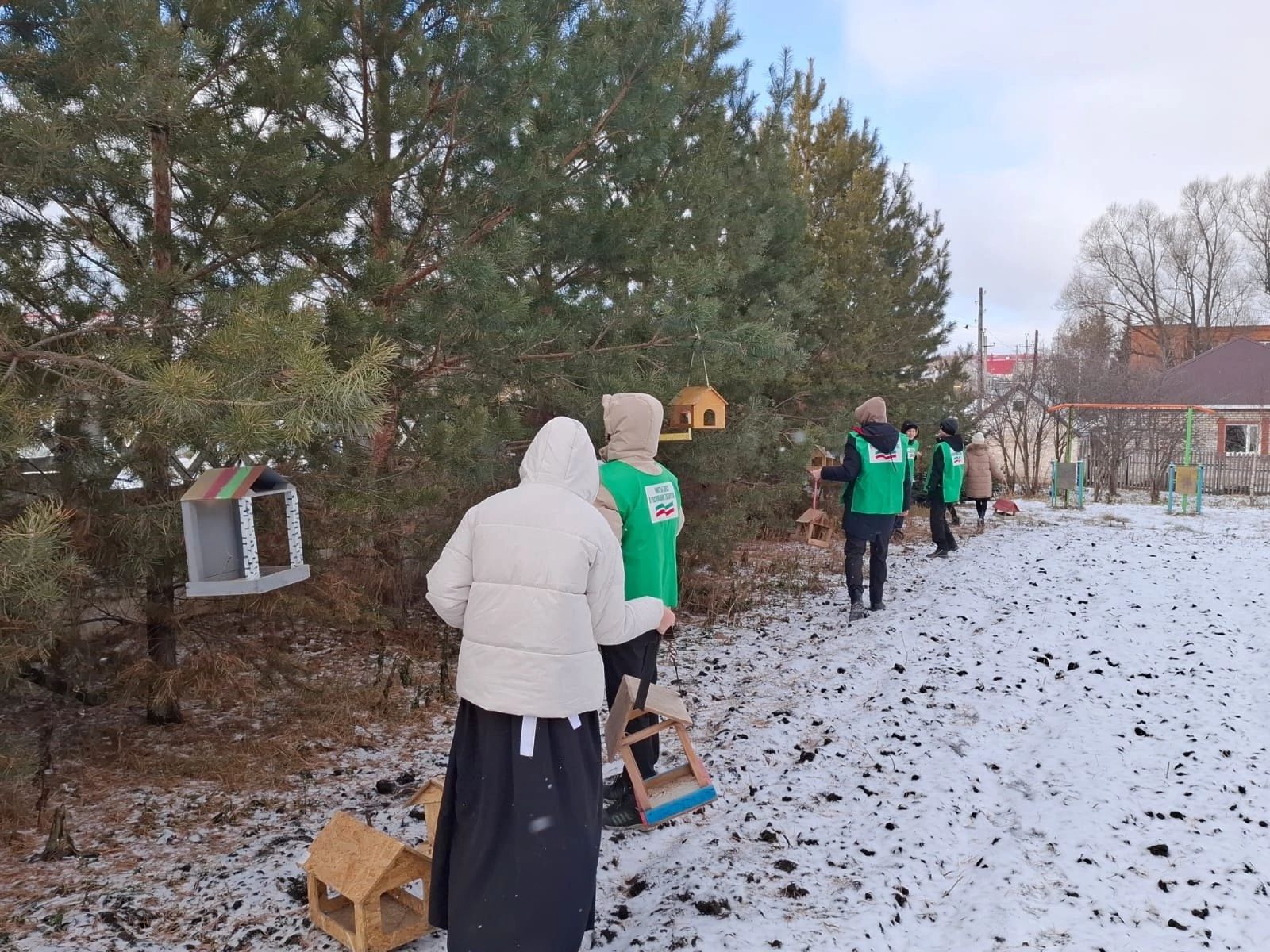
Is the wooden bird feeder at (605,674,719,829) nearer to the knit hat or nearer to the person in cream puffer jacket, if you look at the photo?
the person in cream puffer jacket

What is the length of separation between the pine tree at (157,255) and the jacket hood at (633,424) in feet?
4.09

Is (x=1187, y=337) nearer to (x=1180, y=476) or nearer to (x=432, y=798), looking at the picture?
(x=1180, y=476)

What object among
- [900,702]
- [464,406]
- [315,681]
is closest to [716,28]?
[464,406]

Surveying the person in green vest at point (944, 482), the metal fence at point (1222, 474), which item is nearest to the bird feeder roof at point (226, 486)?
the person in green vest at point (944, 482)

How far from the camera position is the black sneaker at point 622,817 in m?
3.73

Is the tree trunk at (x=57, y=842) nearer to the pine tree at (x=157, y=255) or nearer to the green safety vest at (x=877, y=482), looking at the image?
the pine tree at (x=157, y=255)

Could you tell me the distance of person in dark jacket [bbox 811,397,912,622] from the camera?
23.5 ft

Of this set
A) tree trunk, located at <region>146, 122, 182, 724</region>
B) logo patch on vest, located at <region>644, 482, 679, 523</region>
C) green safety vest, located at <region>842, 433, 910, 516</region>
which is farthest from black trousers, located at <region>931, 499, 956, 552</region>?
tree trunk, located at <region>146, 122, 182, 724</region>

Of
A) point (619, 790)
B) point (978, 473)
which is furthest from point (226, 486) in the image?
point (978, 473)

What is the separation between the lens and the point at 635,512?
3652 mm

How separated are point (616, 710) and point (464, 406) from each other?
2066 millimetres

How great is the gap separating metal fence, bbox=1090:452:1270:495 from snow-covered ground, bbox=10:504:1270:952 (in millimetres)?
15407

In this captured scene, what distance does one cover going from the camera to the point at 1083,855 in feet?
11.0

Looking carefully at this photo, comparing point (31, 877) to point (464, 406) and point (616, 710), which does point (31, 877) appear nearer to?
point (616, 710)
